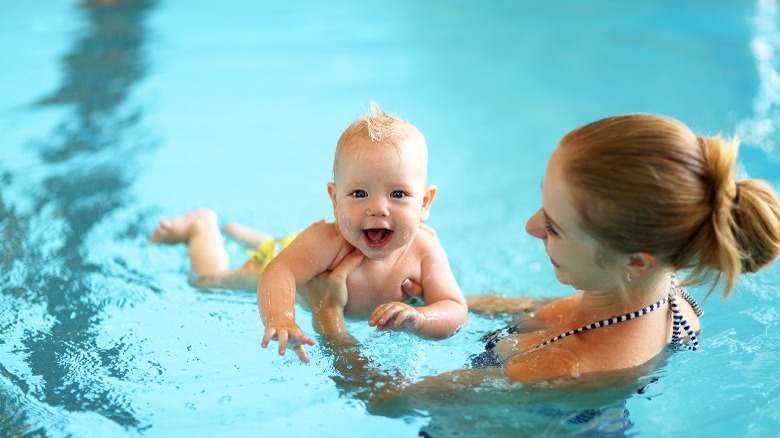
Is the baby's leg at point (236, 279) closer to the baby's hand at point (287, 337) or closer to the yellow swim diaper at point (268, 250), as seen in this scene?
the yellow swim diaper at point (268, 250)

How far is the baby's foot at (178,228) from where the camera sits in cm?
340

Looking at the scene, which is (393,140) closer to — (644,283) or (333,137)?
(644,283)

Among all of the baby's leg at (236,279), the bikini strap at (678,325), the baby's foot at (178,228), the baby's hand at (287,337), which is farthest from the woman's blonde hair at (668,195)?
the baby's foot at (178,228)

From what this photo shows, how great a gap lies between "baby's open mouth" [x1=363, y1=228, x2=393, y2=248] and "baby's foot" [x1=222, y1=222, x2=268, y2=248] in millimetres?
1206

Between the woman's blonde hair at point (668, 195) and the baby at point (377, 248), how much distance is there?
571mm

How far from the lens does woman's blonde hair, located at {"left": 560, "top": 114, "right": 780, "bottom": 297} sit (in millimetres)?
1848

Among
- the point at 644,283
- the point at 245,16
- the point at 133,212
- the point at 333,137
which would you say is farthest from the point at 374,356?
the point at 245,16

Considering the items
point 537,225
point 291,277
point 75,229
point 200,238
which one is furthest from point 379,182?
point 75,229

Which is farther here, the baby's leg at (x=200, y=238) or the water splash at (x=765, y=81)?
the water splash at (x=765, y=81)

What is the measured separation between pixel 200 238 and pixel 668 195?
6.57 ft

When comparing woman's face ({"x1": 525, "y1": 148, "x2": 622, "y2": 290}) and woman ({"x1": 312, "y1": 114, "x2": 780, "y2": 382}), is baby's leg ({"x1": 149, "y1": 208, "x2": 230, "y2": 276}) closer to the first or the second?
woman ({"x1": 312, "y1": 114, "x2": 780, "y2": 382})

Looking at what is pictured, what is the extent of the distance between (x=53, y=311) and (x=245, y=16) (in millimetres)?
4442

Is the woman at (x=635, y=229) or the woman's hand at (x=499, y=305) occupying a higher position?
the woman at (x=635, y=229)

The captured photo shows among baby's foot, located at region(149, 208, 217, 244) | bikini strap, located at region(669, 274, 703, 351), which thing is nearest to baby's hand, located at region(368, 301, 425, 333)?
bikini strap, located at region(669, 274, 703, 351)
